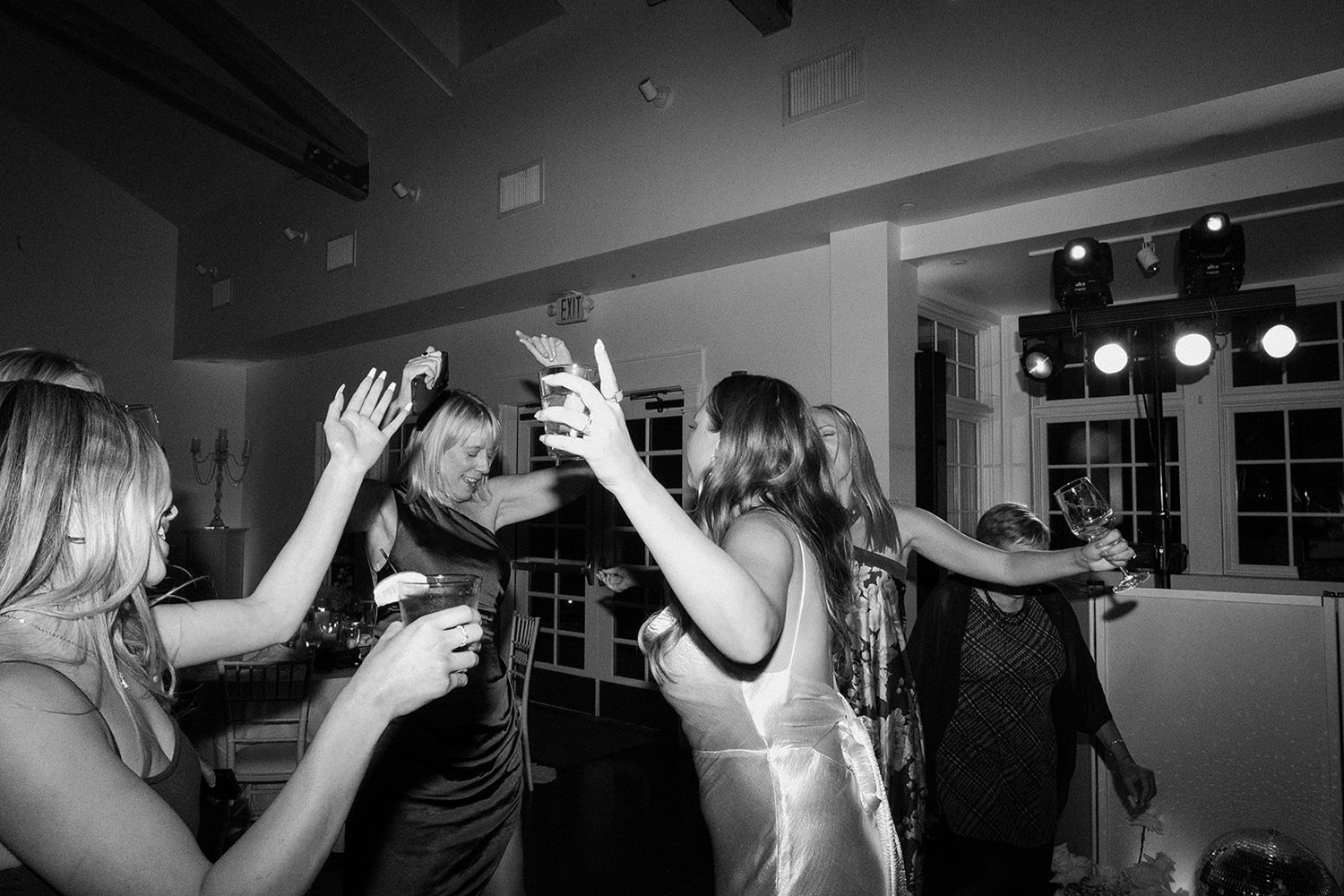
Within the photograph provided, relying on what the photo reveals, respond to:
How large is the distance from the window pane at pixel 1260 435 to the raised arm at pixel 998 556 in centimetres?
430

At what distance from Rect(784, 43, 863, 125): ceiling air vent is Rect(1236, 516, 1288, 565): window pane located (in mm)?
4276

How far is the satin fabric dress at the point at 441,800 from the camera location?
6.57 ft

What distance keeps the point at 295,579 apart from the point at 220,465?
8745mm

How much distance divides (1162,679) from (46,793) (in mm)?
3159

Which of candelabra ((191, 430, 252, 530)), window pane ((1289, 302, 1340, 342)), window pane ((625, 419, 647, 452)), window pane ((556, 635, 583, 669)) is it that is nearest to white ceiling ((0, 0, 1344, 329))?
window pane ((1289, 302, 1340, 342))

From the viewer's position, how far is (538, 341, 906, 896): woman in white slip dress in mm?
1432

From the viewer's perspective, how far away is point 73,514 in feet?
3.34

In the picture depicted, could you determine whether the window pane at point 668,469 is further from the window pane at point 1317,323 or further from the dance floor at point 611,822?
the window pane at point 1317,323

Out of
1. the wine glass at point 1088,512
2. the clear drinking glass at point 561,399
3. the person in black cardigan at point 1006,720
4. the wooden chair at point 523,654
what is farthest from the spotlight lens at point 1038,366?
the clear drinking glass at point 561,399

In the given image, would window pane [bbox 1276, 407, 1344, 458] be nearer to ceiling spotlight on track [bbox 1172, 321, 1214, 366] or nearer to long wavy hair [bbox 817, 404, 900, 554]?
ceiling spotlight on track [bbox 1172, 321, 1214, 366]

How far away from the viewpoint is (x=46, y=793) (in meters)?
0.84

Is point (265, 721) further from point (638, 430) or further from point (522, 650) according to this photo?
point (638, 430)

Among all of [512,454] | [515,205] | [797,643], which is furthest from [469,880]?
[512,454]

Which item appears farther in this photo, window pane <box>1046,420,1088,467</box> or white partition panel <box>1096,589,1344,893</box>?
window pane <box>1046,420,1088,467</box>
